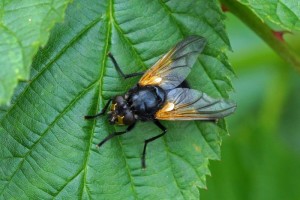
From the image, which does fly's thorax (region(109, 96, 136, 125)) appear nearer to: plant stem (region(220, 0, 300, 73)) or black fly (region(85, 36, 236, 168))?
black fly (region(85, 36, 236, 168))

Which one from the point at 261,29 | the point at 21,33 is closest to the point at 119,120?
the point at 21,33

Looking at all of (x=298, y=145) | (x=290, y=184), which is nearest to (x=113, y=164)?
(x=290, y=184)

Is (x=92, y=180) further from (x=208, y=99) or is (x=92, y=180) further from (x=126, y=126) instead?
(x=208, y=99)

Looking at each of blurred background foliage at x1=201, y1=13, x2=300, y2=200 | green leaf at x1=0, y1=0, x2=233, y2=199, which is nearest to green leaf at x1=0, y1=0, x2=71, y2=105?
green leaf at x1=0, y1=0, x2=233, y2=199

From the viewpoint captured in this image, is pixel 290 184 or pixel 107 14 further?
pixel 290 184

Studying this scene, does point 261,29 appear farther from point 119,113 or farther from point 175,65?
point 119,113

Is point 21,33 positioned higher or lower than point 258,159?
higher
